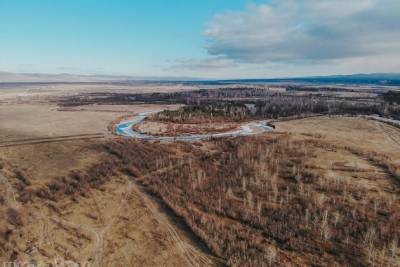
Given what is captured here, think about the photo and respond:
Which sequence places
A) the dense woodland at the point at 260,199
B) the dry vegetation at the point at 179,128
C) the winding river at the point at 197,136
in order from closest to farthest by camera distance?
the dense woodland at the point at 260,199 < the winding river at the point at 197,136 < the dry vegetation at the point at 179,128

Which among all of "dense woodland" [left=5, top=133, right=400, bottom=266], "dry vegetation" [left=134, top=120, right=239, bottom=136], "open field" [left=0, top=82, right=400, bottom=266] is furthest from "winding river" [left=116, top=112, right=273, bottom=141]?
"dense woodland" [left=5, top=133, right=400, bottom=266]

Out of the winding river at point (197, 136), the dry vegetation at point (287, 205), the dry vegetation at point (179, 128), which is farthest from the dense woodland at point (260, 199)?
the dry vegetation at point (179, 128)

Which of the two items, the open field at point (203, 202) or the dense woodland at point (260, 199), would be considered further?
the dense woodland at point (260, 199)

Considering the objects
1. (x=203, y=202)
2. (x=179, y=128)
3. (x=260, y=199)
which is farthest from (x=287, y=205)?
(x=179, y=128)

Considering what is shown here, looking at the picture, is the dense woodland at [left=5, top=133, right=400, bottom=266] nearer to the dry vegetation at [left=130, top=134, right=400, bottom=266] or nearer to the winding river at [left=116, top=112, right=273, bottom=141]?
the dry vegetation at [left=130, top=134, right=400, bottom=266]

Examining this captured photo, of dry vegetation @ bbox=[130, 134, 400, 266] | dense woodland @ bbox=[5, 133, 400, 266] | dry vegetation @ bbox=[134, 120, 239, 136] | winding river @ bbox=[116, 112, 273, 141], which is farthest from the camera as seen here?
dry vegetation @ bbox=[134, 120, 239, 136]

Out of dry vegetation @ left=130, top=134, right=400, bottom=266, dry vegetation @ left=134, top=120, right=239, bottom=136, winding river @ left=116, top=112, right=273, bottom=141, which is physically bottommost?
dry vegetation @ left=130, top=134, right=400, bottom=266

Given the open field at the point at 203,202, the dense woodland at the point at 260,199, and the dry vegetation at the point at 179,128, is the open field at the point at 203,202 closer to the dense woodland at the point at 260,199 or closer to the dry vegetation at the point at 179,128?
the dense woodland at the point at 260,199

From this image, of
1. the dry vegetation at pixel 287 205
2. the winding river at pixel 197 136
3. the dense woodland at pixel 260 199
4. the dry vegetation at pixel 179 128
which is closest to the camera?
the dry vegetation at pixel 287 205
